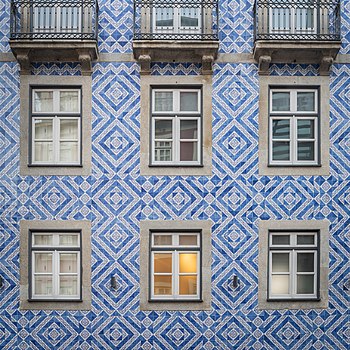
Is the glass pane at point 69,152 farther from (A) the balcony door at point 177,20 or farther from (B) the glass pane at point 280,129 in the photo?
(B) the glass pane at point 280,129

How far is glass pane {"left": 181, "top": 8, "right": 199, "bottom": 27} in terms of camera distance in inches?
485

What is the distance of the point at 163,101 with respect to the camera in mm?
12172

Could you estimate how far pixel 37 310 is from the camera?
11750mm

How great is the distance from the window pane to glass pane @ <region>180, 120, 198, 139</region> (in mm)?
2310

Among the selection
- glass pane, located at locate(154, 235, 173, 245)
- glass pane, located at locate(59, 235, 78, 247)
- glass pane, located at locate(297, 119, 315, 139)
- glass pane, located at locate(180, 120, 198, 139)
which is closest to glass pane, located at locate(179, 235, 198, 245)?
glass pane, located at locate(154, 235, 173, 245)

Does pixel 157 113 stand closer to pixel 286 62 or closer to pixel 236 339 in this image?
pixel 286 62

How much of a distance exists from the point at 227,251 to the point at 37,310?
4191mm

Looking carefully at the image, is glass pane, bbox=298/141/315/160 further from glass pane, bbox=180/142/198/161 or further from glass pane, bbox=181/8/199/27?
glass pane, bbox=181/8/199/27

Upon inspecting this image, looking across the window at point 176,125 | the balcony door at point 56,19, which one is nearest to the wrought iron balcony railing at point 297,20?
the window at point 176,125

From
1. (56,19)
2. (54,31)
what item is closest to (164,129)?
(54,31)

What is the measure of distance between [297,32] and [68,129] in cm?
547

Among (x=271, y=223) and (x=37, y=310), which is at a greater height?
(x=271, y=223)

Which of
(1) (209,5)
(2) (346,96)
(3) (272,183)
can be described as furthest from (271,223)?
(1) (209,5)

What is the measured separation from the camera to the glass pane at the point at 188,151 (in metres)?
12.1
